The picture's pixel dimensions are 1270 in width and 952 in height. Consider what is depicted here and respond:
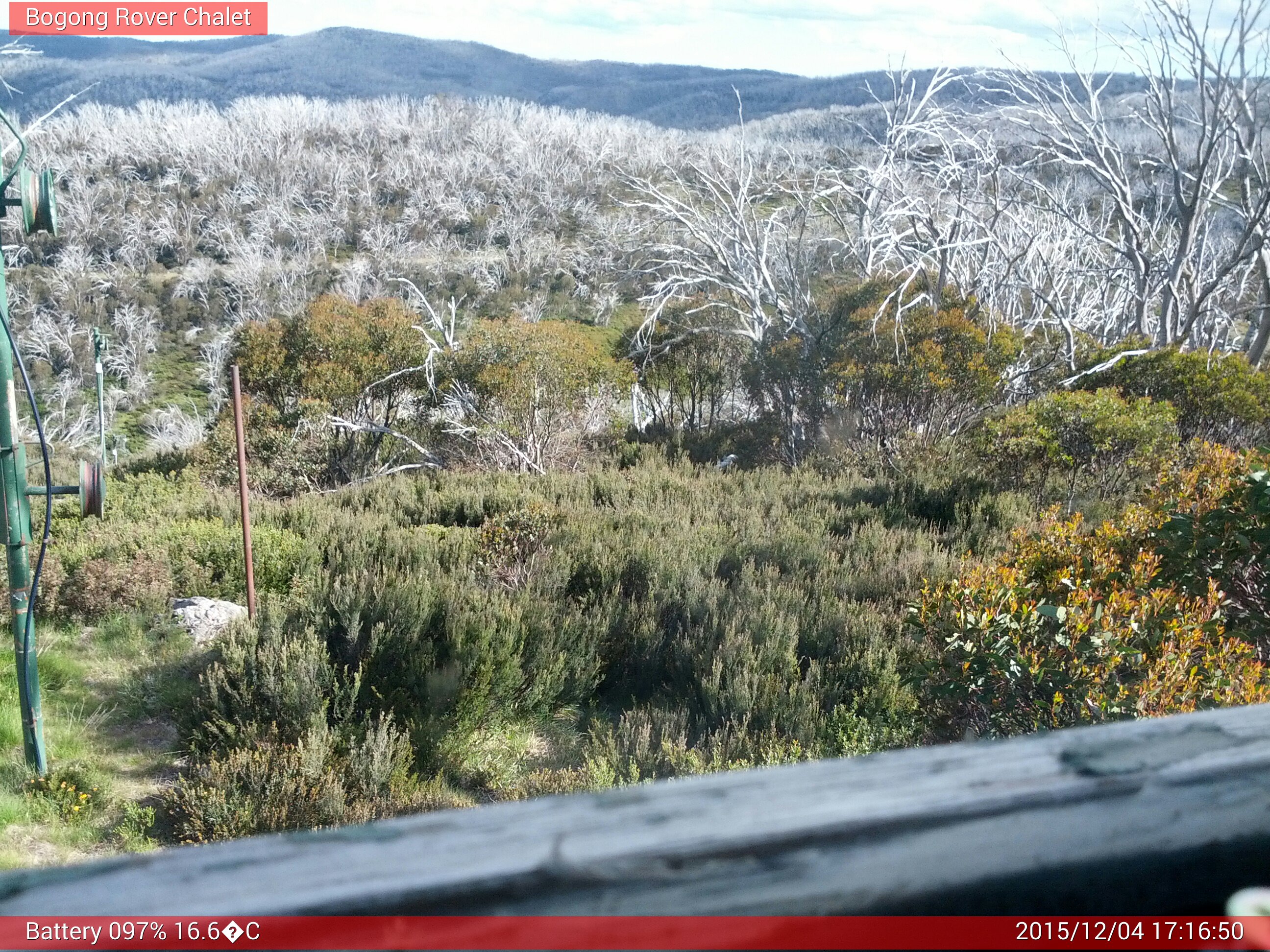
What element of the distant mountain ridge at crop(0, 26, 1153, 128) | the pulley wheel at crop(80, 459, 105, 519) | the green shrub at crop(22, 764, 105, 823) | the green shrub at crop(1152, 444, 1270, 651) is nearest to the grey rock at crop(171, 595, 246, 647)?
the green shrub at crop(22, 764, 105, 823)

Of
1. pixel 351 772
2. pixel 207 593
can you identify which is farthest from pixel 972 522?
pixel 207 593

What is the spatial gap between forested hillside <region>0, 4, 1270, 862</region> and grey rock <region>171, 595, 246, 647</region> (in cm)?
11

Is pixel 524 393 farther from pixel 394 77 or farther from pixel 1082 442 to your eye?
pixel 394 77

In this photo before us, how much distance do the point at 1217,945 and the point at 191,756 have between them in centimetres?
465

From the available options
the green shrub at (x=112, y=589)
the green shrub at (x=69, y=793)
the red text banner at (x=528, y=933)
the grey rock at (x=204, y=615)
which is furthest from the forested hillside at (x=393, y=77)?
the red text banner at (x=528, y=933)

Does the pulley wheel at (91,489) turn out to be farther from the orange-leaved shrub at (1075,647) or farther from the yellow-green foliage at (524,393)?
the yellow-green foliage at (524,393)

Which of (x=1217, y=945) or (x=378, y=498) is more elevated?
(x=1217, y=945)

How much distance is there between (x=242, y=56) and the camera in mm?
78250

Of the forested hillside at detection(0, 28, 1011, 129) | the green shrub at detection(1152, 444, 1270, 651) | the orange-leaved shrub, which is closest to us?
the orange-leaved shrub

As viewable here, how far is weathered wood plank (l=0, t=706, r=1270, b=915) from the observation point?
56cm

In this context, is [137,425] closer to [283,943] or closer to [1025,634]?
[1025,634]

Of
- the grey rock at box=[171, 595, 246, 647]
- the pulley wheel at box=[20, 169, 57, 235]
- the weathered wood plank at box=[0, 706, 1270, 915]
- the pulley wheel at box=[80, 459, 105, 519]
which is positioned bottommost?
the grey rock at box=[171, 595, 246, 647]

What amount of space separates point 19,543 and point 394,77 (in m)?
81.4

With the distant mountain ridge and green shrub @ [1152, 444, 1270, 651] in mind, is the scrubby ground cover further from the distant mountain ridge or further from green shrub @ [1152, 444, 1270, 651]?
the distant mountain ridge
